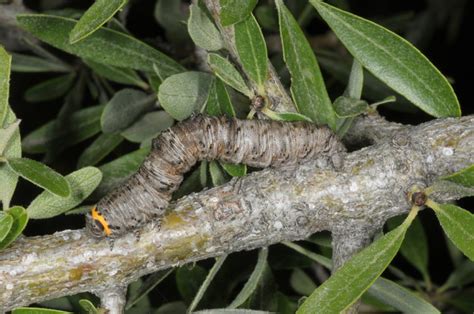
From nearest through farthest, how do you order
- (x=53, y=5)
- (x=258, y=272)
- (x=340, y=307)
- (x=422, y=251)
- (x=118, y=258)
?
(x=340, y=307), (x=118, y=258), (x=258, y=272), (x=422, y=251), (x=53, y=5)

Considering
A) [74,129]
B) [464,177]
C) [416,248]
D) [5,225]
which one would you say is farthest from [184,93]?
[416,248]

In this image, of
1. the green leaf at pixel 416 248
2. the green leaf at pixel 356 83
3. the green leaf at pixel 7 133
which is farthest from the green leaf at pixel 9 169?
the green leaf at pixel 416 248

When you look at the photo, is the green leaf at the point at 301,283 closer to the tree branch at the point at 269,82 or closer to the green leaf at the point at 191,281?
the green leaf at the point at 191,281

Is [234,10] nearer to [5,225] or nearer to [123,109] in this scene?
[5,225]

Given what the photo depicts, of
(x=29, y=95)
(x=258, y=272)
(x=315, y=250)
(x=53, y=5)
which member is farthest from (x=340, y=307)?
(x=53, y=5)

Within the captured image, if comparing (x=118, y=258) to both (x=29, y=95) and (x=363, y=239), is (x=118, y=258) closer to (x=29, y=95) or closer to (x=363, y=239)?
(x=363, y=239)

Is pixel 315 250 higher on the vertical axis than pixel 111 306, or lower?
lower
